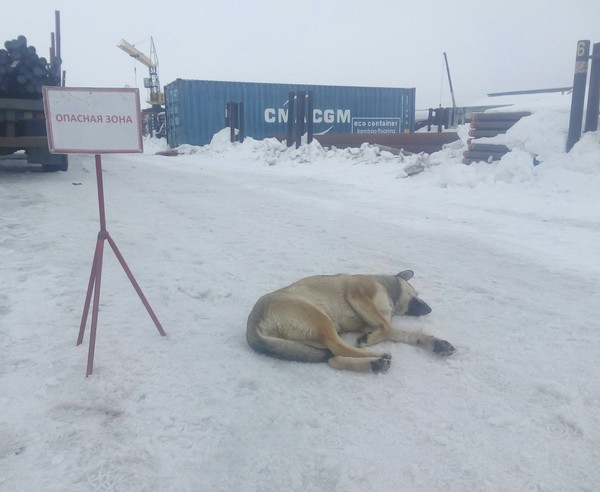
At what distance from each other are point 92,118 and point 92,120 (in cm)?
1

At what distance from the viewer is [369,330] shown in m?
3.60

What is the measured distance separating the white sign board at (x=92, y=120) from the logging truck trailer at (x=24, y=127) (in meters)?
7.81

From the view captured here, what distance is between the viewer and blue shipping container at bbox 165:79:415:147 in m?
27.1

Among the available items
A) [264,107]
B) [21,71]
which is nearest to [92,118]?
[21,71]

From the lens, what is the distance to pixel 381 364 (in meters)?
3.08

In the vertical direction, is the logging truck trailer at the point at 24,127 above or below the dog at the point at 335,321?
above

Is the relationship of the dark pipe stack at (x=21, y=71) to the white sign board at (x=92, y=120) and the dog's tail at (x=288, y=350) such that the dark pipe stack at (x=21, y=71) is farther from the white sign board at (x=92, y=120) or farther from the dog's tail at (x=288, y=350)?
the dog's tail at (x=288, y=350)

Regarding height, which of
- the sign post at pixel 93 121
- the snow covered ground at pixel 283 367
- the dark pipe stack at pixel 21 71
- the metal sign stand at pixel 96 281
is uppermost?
the dark pipe stack at pixel 21 71

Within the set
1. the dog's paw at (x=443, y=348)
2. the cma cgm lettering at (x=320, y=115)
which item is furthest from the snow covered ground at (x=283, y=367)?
the cma cgm lettering at (x=320, y=115)

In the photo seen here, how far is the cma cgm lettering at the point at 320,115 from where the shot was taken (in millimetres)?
27922

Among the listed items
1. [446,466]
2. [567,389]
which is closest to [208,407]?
[446,466]

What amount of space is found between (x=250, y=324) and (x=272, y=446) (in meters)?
1.07

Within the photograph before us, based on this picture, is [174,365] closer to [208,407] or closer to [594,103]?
[208,407]

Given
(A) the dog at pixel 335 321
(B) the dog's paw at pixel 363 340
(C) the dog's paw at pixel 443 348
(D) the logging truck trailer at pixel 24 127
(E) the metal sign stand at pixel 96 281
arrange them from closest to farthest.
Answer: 1. (E) the metal sign stand at pixel 96 281
2. (A) the dog at pixel 335 321
3. (C) the dog's paw at pixel 443 348
4. (B) the dog's paw at pixel 363 340
5. (D) the logging truck trailer at pixel 24 127
